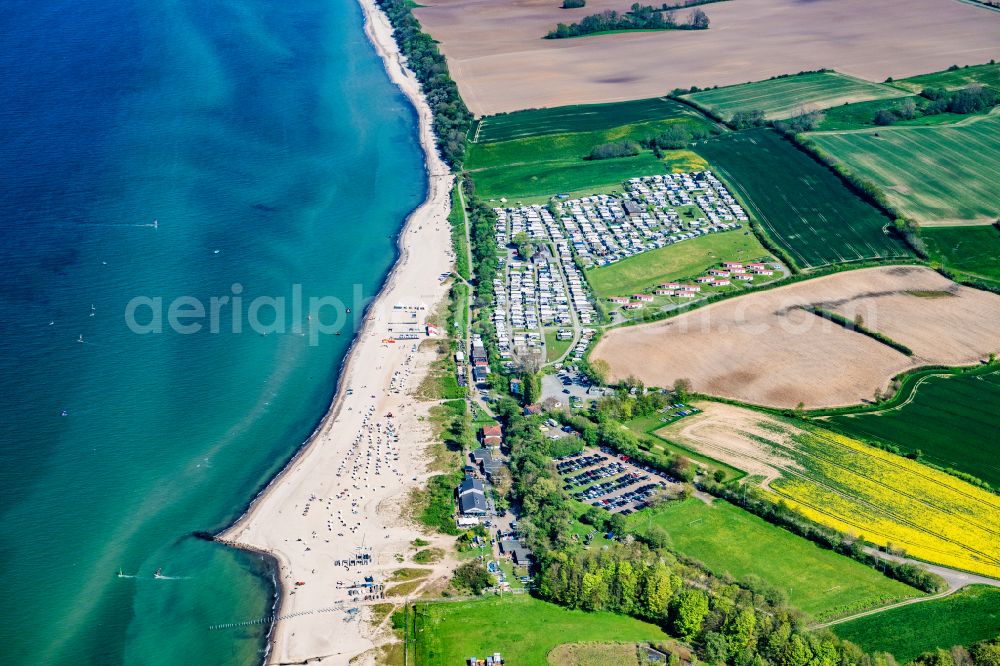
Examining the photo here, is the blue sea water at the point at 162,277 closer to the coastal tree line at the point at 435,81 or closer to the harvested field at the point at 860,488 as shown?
the coastal tree line at the point at 435,81

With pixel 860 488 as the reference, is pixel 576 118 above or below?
above

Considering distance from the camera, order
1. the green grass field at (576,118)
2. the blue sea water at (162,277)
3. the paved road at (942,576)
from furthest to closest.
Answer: the green grass field at (576,118), the blue sea water at (162,277), the paved road at (942,576)

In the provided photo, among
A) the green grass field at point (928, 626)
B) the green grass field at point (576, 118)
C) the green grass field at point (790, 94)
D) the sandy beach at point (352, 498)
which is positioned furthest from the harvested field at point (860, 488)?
the green grass field at point (790, 94)

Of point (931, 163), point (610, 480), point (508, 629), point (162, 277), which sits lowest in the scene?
point (508, 629)

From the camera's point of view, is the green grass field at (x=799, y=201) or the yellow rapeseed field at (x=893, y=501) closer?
the yellow rapeseed field at (x=893, y=501)

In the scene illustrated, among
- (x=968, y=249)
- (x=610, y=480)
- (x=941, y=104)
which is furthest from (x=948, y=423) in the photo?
(x=941, y=104)

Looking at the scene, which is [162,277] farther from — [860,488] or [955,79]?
[955,79]

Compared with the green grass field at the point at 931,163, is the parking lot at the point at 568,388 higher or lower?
lower
